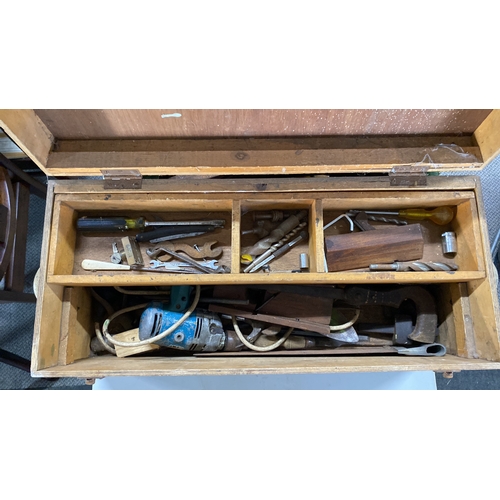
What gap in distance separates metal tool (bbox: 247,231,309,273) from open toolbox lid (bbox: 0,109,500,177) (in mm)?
257

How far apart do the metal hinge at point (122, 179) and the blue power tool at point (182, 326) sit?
334 millimetres

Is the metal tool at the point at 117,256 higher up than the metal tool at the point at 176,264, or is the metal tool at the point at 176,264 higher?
the metal tool at the point at 117,256

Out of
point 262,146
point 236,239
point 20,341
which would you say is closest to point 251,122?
point 262,146

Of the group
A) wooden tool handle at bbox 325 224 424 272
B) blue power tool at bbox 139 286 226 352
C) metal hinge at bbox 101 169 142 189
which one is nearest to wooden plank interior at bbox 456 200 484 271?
wooden tool handle at bbox 325 224 424 272

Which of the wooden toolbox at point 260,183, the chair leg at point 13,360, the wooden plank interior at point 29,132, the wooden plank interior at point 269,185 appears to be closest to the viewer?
the wooden plank interior at point 29,132

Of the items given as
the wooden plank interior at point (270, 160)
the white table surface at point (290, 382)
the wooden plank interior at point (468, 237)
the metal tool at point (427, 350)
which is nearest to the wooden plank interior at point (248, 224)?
the wooden plank interior at point (468, 237)

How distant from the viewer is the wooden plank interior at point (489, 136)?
90 cm

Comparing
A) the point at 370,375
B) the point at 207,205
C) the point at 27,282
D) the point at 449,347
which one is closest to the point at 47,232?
the point at 207,205

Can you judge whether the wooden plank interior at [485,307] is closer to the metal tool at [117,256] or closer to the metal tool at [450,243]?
the metal tool at [450,243]

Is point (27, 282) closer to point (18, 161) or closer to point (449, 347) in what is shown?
point (18, 161)

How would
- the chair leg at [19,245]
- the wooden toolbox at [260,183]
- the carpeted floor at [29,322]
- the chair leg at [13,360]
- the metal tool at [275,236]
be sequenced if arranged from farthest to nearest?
the carpeted floor at [29,322], the chair leg at [13,360], the chair leg at [19,245], the metal tool at [275,236], the wooden toolbox at [260,183]

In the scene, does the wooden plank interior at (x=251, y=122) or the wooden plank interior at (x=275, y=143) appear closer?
the wooden plank interior at (x=251, y=122)

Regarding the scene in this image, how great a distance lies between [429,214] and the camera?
3.79ft

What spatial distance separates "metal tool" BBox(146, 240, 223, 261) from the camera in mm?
1155
